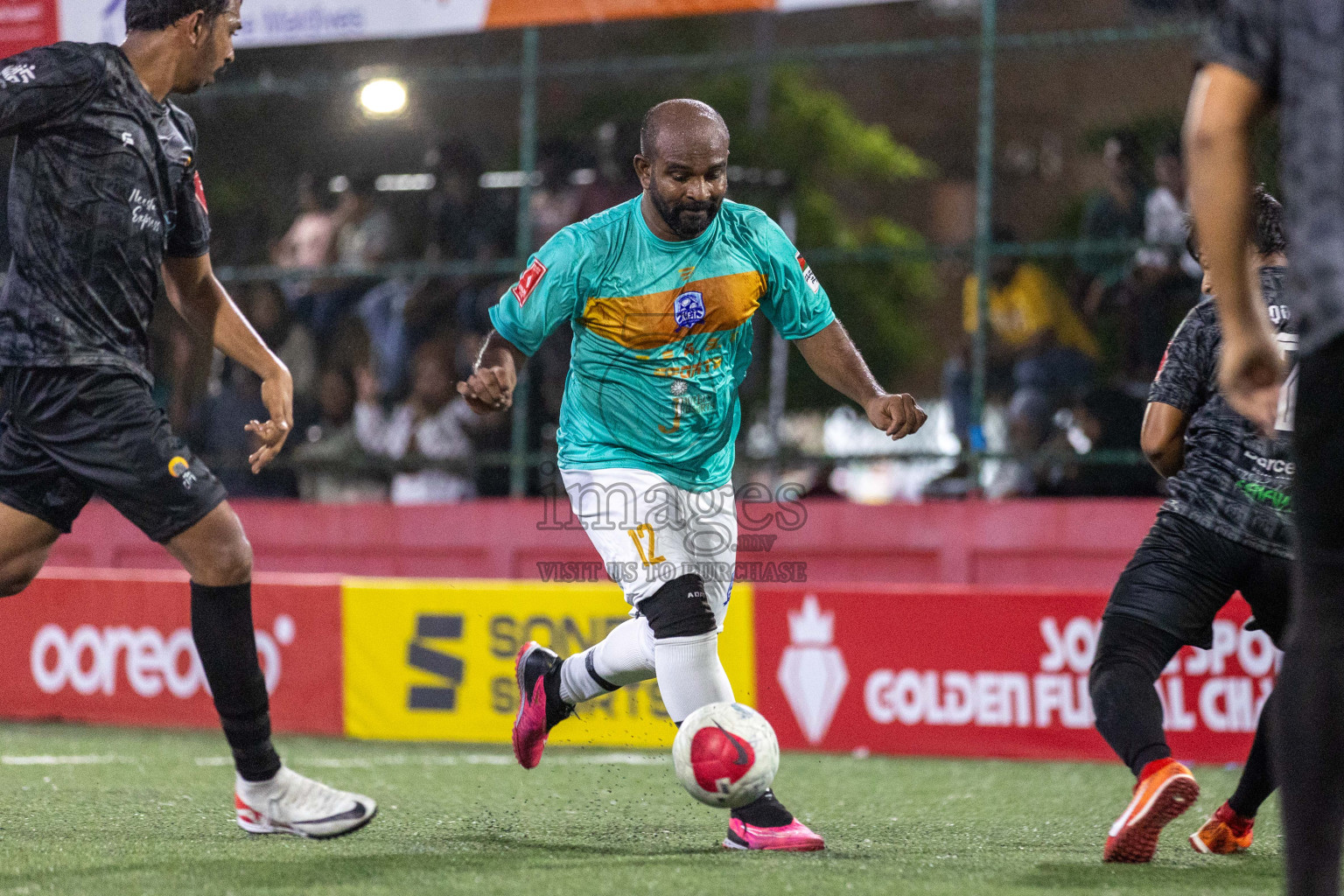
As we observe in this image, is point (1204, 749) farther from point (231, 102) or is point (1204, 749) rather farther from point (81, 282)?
point (231, 102)

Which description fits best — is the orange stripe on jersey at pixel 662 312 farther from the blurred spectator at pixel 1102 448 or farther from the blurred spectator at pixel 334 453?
the blurred spectator at pixel 334 453

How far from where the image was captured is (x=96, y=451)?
4148 mm

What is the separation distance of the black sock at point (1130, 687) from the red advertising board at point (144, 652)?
15.8 feet

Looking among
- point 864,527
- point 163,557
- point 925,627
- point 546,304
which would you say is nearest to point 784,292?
point 546,304

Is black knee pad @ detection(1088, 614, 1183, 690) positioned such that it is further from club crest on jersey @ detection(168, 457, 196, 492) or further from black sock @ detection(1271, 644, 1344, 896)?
club crest on jersey @ detection(168, 457, 196, 492)

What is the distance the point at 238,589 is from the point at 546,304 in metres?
1.15

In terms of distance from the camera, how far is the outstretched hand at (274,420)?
14.4 ft

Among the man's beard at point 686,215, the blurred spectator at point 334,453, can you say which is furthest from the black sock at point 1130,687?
the blurred spectator at point 334,453

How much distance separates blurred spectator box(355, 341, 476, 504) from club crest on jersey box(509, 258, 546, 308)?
5.34 meters

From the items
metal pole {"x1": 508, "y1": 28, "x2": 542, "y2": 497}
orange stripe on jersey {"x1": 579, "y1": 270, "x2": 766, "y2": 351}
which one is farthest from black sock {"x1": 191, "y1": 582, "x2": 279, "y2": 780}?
metal pole {"x1": 508, "y1": 28, "x2": 542, "y2": 497}

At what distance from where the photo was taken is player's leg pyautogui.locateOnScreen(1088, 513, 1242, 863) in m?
4.29

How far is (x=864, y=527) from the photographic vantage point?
30.0ft

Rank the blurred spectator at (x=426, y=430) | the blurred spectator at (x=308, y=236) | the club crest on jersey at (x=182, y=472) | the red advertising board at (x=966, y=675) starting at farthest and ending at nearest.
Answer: the blurred spectator at (x=308, y=236) < the blurred spectator at (x=426, y=430) < the red advertising board at (x=966, y=675) < the club crest on jersey at (x=182, y=472)

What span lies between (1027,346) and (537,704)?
5.08m
